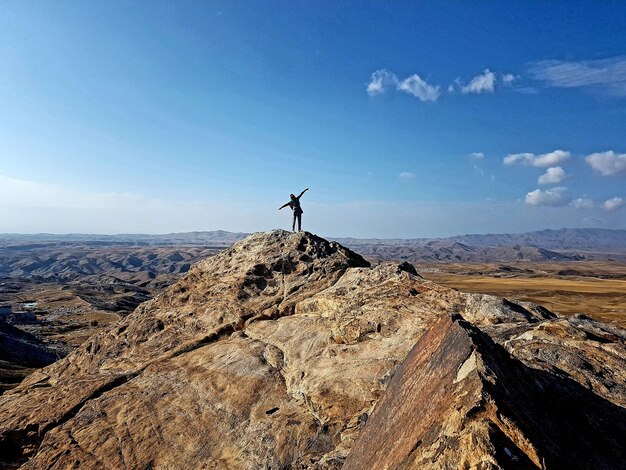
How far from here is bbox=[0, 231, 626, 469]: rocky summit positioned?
7.22 m

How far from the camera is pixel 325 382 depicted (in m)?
13.0

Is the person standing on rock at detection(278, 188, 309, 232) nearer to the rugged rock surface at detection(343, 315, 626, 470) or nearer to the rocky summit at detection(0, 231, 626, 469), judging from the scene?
the rocky summit at detection(0, 231, 626, 469)

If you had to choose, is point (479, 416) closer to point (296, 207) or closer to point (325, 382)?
point (325, 382)

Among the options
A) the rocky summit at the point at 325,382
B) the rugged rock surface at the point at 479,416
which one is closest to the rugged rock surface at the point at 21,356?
the rocky summit at the point at 325,382

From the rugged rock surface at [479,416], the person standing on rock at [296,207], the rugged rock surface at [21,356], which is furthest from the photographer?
the rugged rock surface at [21,356]

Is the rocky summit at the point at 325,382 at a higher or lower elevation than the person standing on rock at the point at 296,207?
lower

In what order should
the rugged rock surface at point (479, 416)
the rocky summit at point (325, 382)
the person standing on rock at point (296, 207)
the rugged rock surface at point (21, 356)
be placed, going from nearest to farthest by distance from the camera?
the rugged rock surface at point (479, 416)
the rocky summit at point (325, 382)
the person standing on rock at point (296, 207)
the rugged rock surface at point (21, 356)

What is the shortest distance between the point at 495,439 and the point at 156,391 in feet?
41.6

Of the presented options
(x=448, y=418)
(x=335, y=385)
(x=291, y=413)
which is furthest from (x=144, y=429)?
(x=448, y=418)

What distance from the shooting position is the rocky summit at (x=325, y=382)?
23.7 ft

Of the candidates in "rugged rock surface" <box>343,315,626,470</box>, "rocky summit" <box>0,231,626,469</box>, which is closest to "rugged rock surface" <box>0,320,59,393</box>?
"rocky summit" <box>0,231,626,469</box>

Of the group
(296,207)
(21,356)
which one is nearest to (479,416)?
(296,207)

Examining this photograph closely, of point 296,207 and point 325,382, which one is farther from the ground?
point 296,207

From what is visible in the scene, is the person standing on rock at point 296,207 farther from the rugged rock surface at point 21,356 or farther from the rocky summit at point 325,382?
the rugged rock surface at point 21,356
